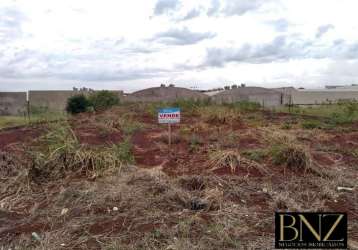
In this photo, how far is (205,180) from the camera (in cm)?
495

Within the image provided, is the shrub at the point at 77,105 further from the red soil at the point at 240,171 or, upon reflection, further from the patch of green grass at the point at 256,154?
the red soil at the point at 240,171

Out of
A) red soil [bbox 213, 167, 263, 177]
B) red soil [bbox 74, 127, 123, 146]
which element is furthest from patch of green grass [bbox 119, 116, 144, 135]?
red soil [bbox 213, 167, 263, 177]

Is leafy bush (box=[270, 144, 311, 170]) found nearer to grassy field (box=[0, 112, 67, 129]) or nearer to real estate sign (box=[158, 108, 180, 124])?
real estate sign (box=[158, 108, 180, 124])

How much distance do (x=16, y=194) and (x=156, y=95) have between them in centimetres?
2522

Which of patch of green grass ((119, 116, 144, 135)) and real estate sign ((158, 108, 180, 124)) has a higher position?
real estate sign ((158, 108, 180, 124))

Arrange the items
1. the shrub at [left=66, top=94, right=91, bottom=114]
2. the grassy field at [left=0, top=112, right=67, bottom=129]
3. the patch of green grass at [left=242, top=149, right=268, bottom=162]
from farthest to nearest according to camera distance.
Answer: the shrub at [left=66, top=94, right=91, bottom=114] → the grassy field at [left=0, top=112, right=67, bottom=129] → the patch of green grass at [left=242, top=149, right=268, bottom=162]

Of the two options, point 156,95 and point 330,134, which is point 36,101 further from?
point 330,134

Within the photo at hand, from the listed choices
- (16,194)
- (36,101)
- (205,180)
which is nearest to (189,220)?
(205,180)

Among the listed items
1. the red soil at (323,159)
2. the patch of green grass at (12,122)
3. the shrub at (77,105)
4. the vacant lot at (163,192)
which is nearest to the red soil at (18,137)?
the vacant lot at (163,192)

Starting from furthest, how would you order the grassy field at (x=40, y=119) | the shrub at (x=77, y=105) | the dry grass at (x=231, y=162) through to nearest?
the shrub at (x=77, y=105)
the grassy field at (x=40, y=119)
the dry grass at (x=231, y=162)

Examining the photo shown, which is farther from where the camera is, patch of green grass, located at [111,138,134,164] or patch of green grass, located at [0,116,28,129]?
patch of green grass, located at [0,116,28,129]

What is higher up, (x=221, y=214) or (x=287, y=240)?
(x=287, y=240)

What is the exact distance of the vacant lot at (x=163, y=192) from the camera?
3561mm

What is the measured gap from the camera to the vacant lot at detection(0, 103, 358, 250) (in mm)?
3561
